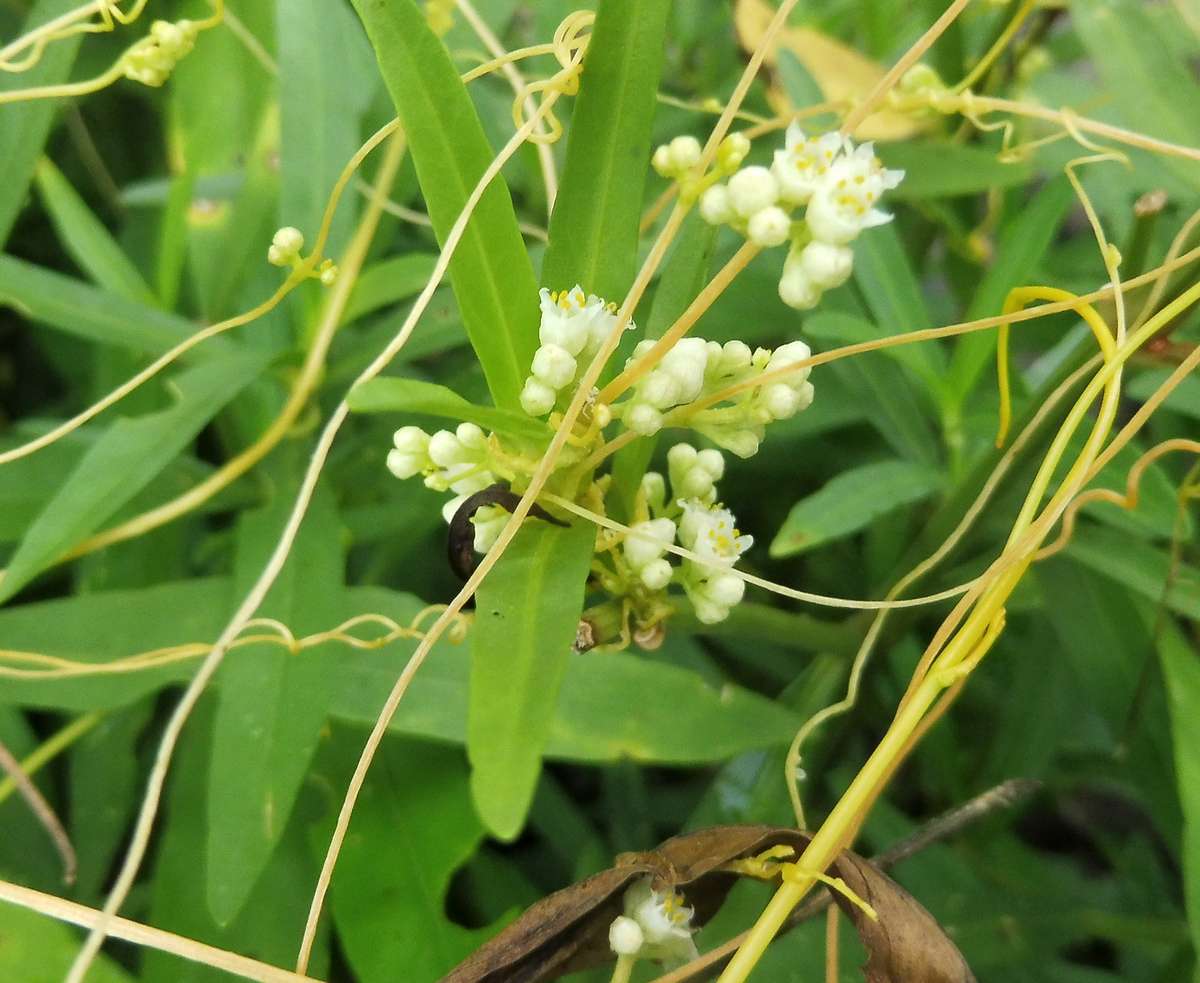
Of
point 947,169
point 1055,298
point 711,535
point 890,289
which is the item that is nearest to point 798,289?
point 711,535

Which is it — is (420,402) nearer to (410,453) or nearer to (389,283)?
(410,453)

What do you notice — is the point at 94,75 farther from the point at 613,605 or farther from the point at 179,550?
the point at 613,605

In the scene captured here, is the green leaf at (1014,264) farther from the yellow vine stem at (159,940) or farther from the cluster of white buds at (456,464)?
the yellow vine stem at (159,940)

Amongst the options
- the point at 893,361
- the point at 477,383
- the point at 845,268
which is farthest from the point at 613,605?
the point at 893,361

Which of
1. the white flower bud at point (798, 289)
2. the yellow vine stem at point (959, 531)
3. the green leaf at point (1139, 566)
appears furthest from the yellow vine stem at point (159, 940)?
the green leaf at point (1139, 566)

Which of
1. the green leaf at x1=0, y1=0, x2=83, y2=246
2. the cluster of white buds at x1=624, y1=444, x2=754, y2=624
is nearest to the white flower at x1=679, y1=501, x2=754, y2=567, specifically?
the cluster of white buds at x1=624, y1=444, x2=754, y2=624

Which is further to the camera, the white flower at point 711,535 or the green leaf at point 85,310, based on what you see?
Answer: the green leaf at point 85,310
